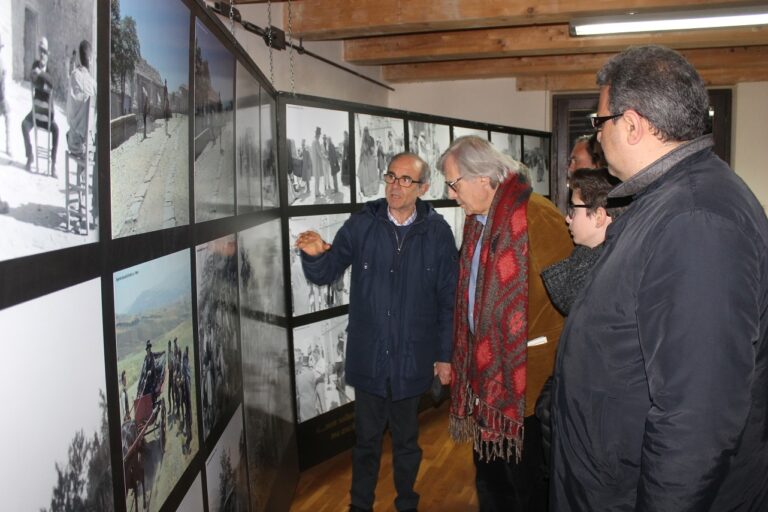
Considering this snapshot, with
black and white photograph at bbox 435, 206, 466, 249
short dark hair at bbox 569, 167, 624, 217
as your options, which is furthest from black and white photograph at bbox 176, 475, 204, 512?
black and white photograph at bbox 435, 206, 466, 249

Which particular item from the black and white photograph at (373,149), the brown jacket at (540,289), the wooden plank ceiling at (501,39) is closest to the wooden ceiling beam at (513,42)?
the wooden plank ceiling at (501,39)

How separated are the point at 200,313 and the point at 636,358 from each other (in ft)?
3.41

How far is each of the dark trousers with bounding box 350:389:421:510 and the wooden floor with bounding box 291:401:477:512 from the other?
194 millimetres

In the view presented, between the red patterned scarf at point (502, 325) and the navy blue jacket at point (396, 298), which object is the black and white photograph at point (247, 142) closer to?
the navy blue jacket at point (396, 298)

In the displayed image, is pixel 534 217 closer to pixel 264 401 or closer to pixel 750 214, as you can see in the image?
pixel 750 214

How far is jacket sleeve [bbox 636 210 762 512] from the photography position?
1043 mm

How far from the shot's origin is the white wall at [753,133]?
21.2ft

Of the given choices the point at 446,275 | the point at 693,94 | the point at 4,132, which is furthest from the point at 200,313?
the point at 446,275

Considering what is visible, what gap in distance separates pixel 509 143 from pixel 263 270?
376 centimetres

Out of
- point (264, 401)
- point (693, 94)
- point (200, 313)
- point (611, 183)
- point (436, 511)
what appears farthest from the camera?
point (436, 511)

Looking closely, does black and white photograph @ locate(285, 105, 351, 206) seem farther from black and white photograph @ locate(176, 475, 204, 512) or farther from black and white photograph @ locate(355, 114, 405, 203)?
black and white photograph @ locate(176, 475, 204, 512)

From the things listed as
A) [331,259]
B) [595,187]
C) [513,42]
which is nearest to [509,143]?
[513,42]

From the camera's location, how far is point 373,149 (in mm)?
3719

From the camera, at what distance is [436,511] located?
3.11 m
